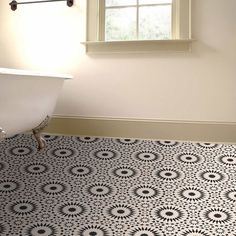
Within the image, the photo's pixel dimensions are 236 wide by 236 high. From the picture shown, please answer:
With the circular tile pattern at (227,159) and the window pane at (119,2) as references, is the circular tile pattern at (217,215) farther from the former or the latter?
the window pane at (119,2)

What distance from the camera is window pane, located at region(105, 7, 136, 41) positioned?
2855 mm

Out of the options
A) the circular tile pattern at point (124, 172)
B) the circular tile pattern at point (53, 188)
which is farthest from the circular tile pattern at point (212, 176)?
the circular tile pattern at point (53, 188)

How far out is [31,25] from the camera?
2.92m

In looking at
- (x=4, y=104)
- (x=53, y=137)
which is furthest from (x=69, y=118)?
(x=4, y=104)

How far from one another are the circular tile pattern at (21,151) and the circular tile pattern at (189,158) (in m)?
1.07

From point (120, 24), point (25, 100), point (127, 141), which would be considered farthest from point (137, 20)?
point (25, 100)

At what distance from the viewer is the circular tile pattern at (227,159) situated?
2.31 m

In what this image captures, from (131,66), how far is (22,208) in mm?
1411

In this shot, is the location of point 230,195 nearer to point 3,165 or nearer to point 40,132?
point 40,132

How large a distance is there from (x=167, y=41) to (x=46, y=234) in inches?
66.5

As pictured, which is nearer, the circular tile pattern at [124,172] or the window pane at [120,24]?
the circular tile pattern at [124,172]

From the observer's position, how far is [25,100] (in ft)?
6.85

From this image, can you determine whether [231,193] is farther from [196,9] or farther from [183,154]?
[196,9]

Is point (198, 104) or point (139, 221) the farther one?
point (198, 104)
